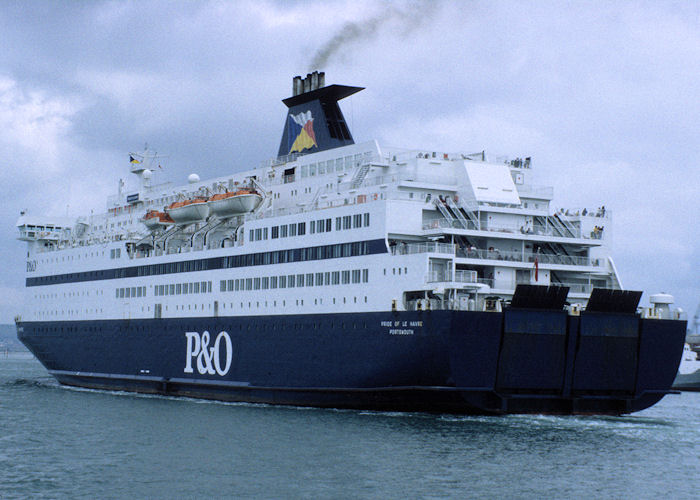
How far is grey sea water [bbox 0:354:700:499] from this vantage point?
22906 mm

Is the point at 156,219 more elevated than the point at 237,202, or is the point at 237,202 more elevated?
the point at 237,202

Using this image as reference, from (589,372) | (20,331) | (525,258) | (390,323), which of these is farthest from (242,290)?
(20,331)

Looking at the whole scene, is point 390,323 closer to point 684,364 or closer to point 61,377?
point 61,377

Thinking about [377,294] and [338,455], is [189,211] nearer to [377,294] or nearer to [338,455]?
[377,294]

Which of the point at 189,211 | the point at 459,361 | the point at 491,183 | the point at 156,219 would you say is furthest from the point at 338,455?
the point at 156,219

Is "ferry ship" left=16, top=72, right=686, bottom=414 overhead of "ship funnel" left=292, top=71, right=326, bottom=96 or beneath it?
beneath

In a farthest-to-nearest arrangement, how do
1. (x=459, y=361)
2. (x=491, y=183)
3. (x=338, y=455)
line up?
(x=491, y=183)
(x=459, y=361)
(x=338, y=455)

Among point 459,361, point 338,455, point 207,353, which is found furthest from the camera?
point 207,353

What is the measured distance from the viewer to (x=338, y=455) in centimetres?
2648

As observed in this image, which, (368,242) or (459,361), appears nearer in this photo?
(459,361)

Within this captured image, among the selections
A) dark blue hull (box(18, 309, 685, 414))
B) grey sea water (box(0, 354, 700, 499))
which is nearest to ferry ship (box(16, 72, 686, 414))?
dark blue hull (box(18, 309, 685, 414))

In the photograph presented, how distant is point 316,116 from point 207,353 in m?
11.7

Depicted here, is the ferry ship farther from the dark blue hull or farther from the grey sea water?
the grey sea water

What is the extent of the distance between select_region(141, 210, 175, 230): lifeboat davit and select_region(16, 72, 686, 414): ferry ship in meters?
0.08
